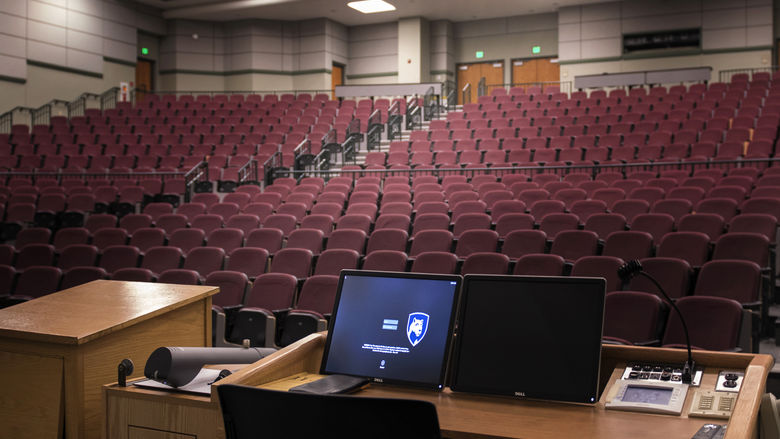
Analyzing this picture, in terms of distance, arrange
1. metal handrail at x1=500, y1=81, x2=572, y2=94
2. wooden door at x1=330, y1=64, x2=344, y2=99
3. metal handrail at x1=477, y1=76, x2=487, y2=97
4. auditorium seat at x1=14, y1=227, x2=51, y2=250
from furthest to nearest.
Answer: wooden door at x1=330, y1=64, x2=344, y2=99 < metal handrail at x1=477, y1=76, x2=487, y2=97 < metal handrail at x1=500, y1=81, x2=572, y2=94 < auditorium seat at x1=14, y1=227, x2=51, y2=250

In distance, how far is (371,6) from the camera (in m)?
16.6

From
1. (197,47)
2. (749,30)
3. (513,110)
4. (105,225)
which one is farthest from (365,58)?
(105,225)

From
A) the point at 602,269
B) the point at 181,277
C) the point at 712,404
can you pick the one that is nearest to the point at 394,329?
the point at 712,404

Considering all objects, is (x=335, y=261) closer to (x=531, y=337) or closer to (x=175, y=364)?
(x=175, y=364)

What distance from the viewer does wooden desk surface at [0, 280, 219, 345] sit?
212 cm

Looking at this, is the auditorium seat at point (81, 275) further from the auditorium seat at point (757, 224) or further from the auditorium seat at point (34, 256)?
the auditorium seat at point (757, 224)

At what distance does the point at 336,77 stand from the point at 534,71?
5433 millimetres

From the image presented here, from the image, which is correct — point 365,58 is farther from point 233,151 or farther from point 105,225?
point 105,225

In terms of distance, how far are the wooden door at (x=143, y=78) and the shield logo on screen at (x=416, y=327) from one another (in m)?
17.3

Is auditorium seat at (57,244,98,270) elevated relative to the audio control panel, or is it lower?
elevated

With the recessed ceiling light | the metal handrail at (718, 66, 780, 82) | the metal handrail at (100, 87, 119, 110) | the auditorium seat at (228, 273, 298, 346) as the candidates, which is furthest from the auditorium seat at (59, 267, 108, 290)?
the metal handrail at (718, 66, 780, 82)

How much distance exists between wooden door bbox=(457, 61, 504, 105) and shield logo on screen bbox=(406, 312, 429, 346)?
54.6ft

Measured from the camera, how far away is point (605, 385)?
5.87ft

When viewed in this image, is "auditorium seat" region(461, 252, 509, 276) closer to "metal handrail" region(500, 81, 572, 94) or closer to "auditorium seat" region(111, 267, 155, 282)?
"auditorium seat" region(111, 267, 155, 282)
